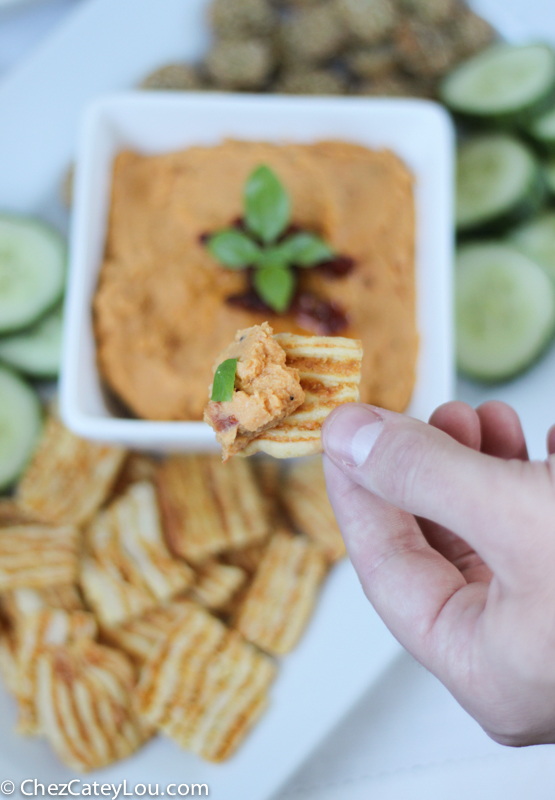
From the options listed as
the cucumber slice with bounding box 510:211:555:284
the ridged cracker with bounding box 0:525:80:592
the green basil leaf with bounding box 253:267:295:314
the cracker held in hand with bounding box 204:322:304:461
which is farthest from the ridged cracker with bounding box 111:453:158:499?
the cucumber slice with bounding box 510:211:555:284

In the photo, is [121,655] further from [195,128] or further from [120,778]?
[195,128]

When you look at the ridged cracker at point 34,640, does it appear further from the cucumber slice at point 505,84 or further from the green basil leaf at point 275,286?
the cucumber slice at point 505,84

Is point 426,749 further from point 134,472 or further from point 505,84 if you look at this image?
point 505,84

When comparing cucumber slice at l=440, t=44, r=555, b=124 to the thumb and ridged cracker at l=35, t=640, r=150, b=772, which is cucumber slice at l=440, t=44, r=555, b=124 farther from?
ridged cracker at l=35, t=640, r=150, b=772

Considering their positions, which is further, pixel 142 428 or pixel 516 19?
pixel 516 19

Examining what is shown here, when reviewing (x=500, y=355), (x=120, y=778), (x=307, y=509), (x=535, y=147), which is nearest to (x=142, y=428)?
(x=307, y=509)

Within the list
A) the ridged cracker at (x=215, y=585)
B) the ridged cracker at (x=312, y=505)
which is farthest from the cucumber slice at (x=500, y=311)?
the ridged cracker at (x=215, y=585)

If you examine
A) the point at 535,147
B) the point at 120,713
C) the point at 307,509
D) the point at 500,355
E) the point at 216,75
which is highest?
the point at 216,75
